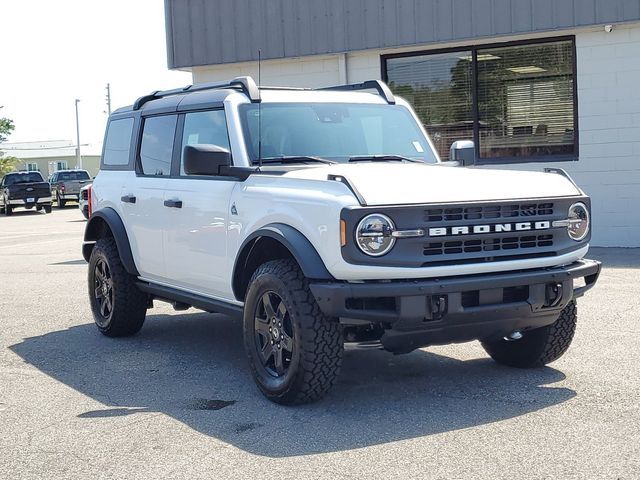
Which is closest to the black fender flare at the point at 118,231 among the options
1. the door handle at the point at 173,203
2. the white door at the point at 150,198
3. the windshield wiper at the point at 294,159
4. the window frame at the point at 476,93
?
the white door at the point at 150,198

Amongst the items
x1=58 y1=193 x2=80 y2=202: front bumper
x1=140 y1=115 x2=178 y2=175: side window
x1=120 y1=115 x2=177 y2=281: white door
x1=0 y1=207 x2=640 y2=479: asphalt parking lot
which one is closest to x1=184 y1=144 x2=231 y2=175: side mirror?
x1=120 y1=115 x2=177 y2=281: white door

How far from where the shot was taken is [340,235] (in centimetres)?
543

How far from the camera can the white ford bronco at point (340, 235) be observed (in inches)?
215

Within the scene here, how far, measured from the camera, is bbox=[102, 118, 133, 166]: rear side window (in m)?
8.50

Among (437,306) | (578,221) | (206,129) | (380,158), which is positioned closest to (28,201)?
(206,129)

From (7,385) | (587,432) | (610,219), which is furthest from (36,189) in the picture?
(587,432)

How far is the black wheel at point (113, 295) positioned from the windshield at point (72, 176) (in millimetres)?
34112

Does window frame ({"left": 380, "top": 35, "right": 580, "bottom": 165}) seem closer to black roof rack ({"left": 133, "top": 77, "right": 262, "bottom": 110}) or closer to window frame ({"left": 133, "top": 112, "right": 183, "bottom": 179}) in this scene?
black roof rack ({"left": 133, "top": 77, "right": 262, "bottom": 110})

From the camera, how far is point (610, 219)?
14.5m

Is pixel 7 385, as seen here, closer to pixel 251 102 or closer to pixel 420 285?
pixel 251 102

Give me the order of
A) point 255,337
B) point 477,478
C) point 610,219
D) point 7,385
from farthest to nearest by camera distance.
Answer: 1. point 610,219
2. point 7,385
3. point 255,337
4. point 477,478

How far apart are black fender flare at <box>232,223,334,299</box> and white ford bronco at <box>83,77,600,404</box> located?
10mm

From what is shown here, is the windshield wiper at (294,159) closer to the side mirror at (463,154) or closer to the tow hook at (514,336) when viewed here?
the side mirror at (463,154)

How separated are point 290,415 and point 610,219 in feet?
32.7
